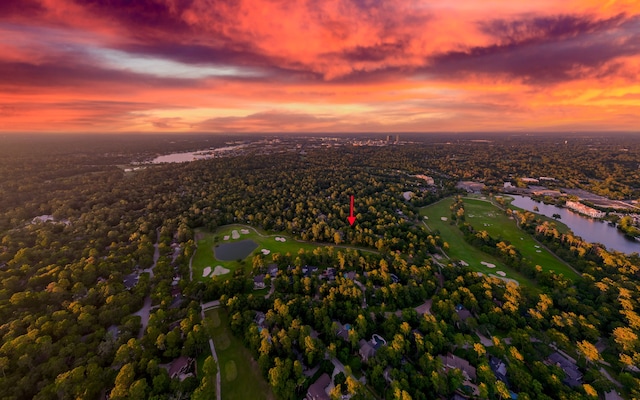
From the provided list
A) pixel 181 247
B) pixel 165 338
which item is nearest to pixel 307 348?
pixel 165 338

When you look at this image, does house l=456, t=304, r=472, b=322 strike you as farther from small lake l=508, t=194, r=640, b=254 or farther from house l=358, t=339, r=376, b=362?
small lake l=508, t=194, r=640, b=254

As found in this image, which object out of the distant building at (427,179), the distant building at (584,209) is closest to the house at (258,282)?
the distant building at (427,179)

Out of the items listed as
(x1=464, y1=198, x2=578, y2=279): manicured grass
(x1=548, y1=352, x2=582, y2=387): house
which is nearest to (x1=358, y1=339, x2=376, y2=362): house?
(x1=548, y1=352, x2=582, y2=387): house

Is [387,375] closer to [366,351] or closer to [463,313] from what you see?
[366,351]

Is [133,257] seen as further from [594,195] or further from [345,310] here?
[594,195]

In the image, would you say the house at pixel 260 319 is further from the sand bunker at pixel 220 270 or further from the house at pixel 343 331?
the sand bunker at pixel 220 270
